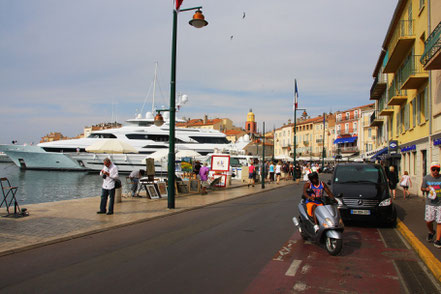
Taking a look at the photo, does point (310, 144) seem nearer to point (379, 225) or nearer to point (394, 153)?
point (394, 153)

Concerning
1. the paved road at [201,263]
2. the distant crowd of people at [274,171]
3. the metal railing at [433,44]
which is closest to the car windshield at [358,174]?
the paved road at [201,263]

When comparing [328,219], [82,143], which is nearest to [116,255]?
[328,219]

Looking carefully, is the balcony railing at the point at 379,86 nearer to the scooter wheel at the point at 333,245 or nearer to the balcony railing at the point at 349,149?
the scooter wheel at the point at 333,245

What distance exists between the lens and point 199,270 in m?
5.55

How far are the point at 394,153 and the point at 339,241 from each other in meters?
23.0

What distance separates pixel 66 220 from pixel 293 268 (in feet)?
21.2

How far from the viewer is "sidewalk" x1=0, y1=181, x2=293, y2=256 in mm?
7348

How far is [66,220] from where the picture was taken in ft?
31.7

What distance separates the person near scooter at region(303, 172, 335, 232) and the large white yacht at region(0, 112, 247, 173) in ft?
127

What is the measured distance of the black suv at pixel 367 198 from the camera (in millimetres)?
9539

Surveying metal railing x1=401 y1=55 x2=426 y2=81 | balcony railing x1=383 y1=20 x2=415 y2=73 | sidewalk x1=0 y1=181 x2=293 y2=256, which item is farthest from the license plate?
balcony railing x1=383 y1=20 x2=415 y2=73

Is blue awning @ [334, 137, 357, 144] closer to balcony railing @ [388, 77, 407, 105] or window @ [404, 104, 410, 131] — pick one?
balcony railing @ [388, 77, 407, 105]

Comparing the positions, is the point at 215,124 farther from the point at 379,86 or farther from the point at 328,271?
the point at 328,271

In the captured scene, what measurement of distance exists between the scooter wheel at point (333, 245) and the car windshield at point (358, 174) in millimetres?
4372
